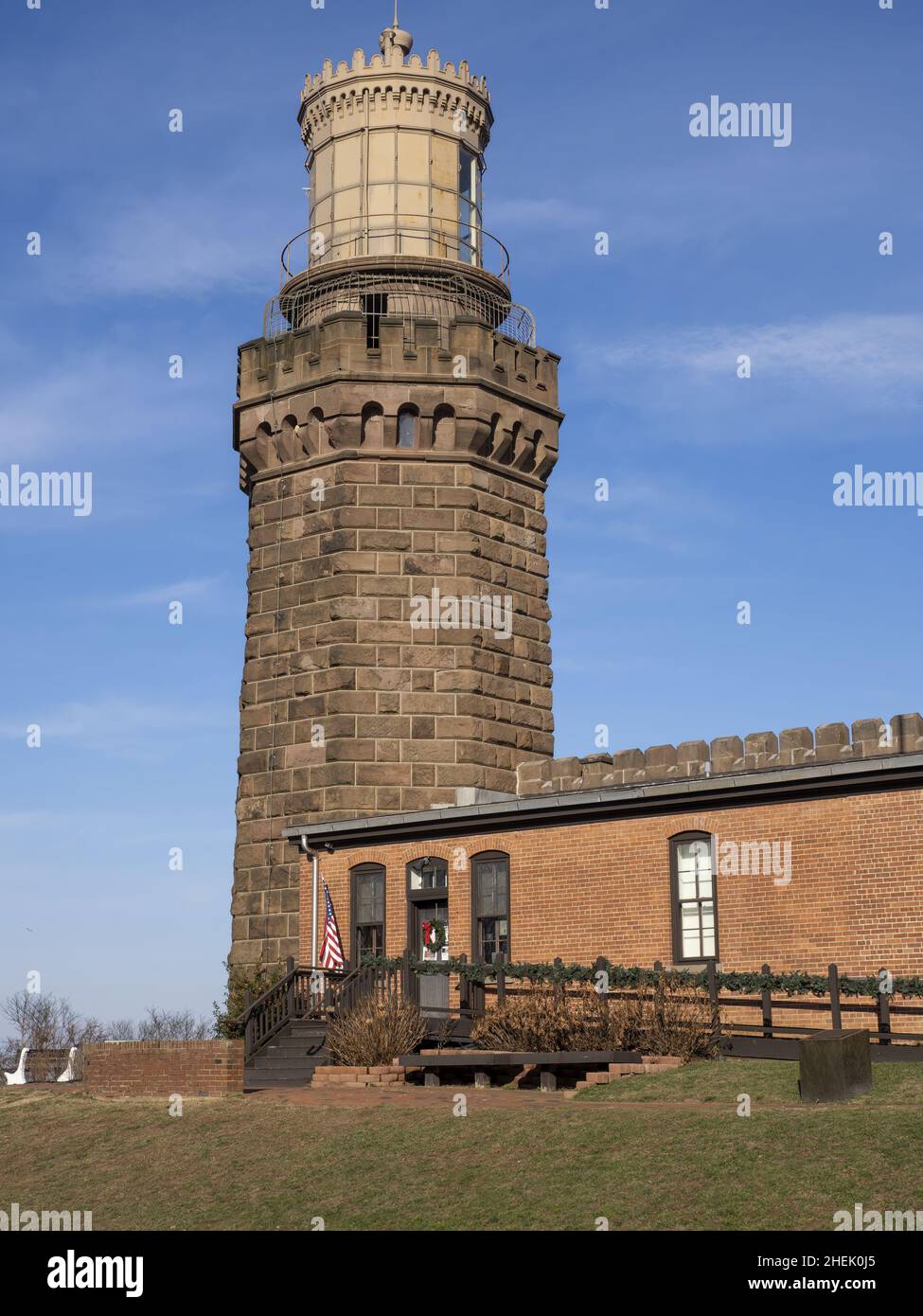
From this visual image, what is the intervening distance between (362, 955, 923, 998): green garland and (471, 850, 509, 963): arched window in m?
0.53

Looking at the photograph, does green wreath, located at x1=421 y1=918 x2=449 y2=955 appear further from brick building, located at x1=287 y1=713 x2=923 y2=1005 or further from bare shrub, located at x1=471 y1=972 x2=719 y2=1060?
bare shrub, located at x1=471 y1=972 x2=719 y2=1060

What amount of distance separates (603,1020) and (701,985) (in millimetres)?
1637

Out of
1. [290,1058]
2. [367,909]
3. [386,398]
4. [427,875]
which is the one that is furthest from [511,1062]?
[386,398]

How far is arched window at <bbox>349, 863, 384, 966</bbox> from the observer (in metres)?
29.9

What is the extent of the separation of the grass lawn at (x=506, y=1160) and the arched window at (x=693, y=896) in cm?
363

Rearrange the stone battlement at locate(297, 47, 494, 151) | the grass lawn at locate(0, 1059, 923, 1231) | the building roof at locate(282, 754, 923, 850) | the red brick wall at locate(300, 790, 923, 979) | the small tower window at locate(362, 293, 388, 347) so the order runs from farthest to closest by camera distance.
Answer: the stone battlement at locate(297, 47, 494, 151) → the small tower window at locate(362, 293, 388, 347) → the building roof at locate(282, 754, 923, 850) → the red brick wall at locate(300, 790, 923, 979) → the grass lawn at locate(0, 1059, 923, 1231)

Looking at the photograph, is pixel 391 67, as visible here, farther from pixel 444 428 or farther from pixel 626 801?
pixel 626 801

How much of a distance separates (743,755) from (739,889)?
2.75 m

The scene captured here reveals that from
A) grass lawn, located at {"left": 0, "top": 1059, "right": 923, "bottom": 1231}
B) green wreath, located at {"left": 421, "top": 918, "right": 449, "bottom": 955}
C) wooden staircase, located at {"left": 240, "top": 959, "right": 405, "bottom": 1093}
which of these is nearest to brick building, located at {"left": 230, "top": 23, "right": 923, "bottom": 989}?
green wreath, located at {"left": 421, "top": 918, "right": 449, "bottom": 955}

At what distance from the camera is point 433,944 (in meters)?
29.3

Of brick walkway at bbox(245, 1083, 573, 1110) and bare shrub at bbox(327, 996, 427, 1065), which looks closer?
brick walkway at bbox(245, 1083, 573, 1110)

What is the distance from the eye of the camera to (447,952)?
29.0 meters

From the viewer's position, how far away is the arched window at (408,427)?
1451 inches
